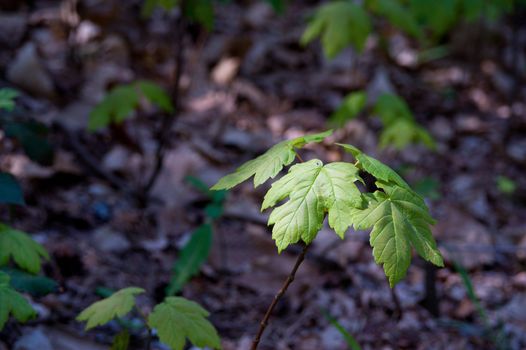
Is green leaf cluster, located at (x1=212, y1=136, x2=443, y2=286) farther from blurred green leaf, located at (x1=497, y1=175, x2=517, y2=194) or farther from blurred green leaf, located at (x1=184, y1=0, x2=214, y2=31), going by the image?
blurred green leaf, located at (x1=497, y1=175, x2=517, y2=194)

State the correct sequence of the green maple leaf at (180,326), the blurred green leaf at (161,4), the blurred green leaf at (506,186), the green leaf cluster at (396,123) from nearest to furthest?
the green maple leaf at (180,326), the blurred green leaf at (161,4), the green leaf cluster at (396,123), the blurred green leaf at (506,186)

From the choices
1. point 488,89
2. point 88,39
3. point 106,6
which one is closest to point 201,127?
point 88,39

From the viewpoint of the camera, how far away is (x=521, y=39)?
19.8ft

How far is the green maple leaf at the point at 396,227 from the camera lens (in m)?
1.21

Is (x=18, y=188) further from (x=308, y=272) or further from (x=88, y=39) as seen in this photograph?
(x=88, y=39)

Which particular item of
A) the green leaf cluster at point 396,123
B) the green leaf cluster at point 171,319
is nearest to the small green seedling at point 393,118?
the green leaf cluster at point 396,123

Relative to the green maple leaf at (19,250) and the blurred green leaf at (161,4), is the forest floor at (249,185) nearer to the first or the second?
the green maple leaf at (19,250)

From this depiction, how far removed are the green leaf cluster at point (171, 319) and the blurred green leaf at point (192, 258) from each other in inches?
25.3

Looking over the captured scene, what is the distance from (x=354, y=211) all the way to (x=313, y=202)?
0.35 ft

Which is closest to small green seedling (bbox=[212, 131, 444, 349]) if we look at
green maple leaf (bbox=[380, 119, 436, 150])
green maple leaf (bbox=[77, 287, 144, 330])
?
green maple leaf (bbox=[77, 287, 144, 330])

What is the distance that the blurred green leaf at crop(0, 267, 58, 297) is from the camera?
1589 mm

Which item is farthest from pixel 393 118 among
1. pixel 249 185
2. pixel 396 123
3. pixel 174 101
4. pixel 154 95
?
pixel 154 95

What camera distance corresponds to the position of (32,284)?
1.61 meters

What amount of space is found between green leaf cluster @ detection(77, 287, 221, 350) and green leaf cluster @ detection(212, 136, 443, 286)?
45 cm
